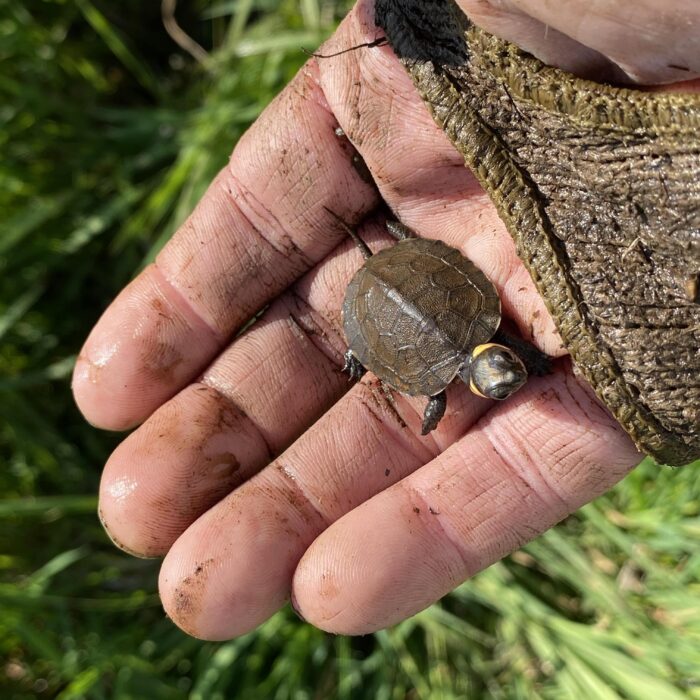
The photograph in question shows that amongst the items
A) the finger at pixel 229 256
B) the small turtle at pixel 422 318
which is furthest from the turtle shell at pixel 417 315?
the finger at pixel 229 256

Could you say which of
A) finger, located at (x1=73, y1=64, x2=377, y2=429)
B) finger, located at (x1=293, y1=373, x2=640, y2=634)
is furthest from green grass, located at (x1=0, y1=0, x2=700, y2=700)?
finger, located at (x1=293, y1=373, x2=640, y2=634)

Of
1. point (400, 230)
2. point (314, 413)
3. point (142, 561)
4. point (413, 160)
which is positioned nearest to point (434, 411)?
point (314, 413)

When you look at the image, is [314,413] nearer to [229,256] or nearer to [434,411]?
[434,411]

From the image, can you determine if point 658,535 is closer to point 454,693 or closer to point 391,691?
point 454,693

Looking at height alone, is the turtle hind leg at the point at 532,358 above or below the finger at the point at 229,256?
below

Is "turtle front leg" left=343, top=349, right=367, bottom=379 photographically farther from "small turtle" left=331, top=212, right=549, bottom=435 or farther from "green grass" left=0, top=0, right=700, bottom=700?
"green grass" left=0, top=0, right=700, bottom=700

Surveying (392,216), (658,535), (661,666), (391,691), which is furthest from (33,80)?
(661,666)

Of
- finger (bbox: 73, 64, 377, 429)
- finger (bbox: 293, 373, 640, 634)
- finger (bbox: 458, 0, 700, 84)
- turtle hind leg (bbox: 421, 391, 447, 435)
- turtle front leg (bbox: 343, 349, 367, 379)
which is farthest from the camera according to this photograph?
turtle front leg (bbox: 343, 349, 367, 379)

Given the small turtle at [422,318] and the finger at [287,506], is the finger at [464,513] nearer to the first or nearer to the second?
the finger at [287,506]
